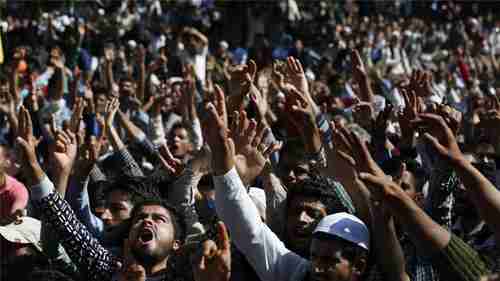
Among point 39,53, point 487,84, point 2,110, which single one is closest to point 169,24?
point 39,53

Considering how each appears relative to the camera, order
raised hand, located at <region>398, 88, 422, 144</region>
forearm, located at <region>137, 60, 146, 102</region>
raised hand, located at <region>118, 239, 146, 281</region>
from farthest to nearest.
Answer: forearm, located at <region>137, 60, 146, 102</region>, raised hand, located at <region>398, 88, 422, 144</region>, raised hand, located at <region>118, 239, 146, 281</region>

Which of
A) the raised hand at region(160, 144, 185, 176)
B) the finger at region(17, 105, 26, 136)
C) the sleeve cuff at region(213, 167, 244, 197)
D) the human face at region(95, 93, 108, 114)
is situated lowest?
the raised hand at region(160, 144, 185, 176)

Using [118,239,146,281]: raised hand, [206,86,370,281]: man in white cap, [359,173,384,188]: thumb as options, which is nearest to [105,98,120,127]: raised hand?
[118,239,146,281]: raised hand

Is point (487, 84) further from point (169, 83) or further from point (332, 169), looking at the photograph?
point (332, 169)

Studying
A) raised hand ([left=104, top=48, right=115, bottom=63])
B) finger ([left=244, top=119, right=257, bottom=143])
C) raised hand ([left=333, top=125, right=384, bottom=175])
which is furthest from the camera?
raised hand ([left=104, top=48, right=115, bottom=63])

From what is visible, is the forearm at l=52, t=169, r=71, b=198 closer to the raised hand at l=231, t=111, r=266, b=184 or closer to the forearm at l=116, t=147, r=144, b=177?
the raised hand at l=231, t=111, r=266, b=184

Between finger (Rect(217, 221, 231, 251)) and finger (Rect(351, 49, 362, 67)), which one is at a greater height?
finger (Rect(351, 49, 362, 67))

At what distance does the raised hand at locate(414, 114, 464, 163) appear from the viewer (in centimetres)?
248

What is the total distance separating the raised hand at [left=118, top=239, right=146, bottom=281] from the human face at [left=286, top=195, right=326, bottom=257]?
25.2 inches

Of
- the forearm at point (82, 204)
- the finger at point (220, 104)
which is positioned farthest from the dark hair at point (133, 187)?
the finger at point (220, 104)

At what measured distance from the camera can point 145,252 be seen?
11.4 ft

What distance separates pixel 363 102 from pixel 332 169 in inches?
66.2

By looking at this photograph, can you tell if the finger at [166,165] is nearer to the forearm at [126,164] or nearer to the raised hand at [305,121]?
the forearm at [126,164]

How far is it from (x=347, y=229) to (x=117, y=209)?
5.16 feet
